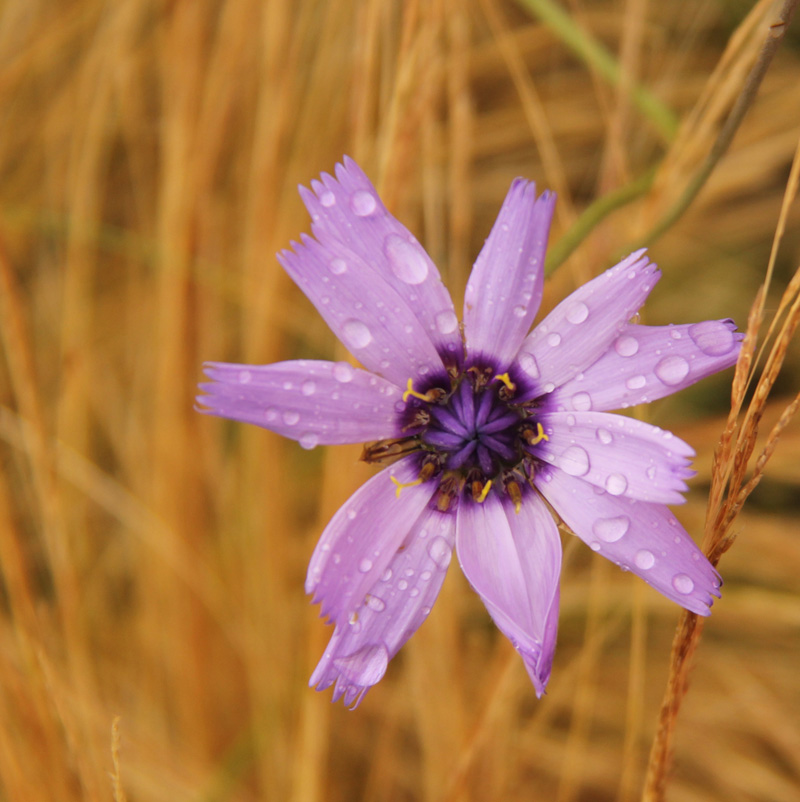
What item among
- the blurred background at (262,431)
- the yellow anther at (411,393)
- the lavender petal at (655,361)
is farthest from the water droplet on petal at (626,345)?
the blurred background at (262,431)

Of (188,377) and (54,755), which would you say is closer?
(54,755)

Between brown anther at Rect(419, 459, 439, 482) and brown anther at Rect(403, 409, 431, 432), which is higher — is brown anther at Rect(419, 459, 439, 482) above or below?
below

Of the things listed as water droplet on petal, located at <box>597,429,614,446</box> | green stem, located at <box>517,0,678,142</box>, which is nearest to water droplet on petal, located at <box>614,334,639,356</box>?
water droplet on petal, located at <box>597,429,614,446</box>

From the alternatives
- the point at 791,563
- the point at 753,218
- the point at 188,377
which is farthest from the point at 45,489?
the point at 753,218

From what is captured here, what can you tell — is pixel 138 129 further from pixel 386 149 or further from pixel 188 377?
pixel 386 149

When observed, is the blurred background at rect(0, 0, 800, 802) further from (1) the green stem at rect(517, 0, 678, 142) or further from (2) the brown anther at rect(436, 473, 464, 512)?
(2) the brown anther at rect(436, 473, 464, 512)

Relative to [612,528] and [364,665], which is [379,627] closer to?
[364,665]

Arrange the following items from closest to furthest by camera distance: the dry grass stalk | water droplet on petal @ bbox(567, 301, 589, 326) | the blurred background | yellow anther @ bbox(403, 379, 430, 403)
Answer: the dry grass stalk, water droplet on petal @ bbox(567, 301, 589, 326), yellow anther @ bbox(403, 379, 430, 403), the blurred background
